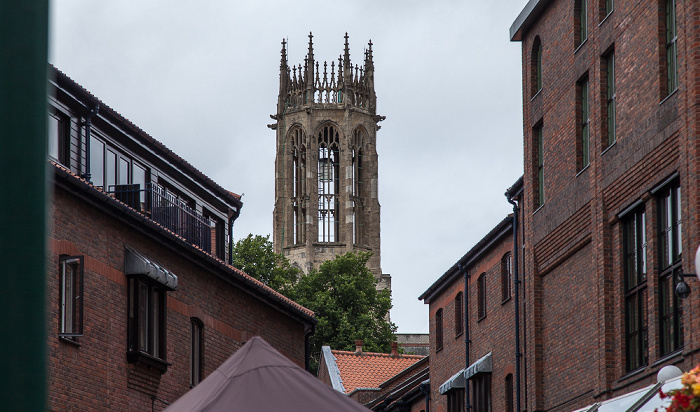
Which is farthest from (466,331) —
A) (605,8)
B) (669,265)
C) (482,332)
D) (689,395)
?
(689,395)

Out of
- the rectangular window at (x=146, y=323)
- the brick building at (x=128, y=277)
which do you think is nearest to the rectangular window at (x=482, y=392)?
the brick building at (x=128, y=277)

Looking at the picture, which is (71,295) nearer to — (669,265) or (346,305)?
(669,265)

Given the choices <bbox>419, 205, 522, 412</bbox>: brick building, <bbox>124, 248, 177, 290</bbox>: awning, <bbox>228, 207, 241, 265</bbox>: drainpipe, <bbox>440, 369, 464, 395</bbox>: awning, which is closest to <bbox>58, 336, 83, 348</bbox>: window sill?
<bbox>124, 248, 177, 290</bbox>: awning

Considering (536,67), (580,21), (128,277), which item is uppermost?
(536,67)

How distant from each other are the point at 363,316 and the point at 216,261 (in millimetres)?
48134

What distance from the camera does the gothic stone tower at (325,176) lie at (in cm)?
10444

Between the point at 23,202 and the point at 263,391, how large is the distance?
6.33m

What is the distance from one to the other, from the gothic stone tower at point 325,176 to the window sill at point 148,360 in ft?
248

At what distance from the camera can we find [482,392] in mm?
36438

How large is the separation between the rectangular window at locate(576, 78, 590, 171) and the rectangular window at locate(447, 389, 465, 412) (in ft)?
43.9

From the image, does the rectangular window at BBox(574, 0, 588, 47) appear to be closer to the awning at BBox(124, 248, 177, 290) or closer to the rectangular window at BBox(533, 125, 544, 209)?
the rectangular window at BBox(533, 125, 544, 209)

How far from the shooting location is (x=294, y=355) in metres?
38.9

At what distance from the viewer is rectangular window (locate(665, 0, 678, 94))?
22.4 m

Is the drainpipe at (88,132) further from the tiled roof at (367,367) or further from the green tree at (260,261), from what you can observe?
the green tree at (260,261)
